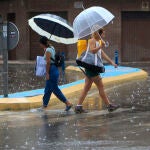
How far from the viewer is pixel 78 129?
9742 mm

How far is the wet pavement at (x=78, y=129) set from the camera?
27.4 ft

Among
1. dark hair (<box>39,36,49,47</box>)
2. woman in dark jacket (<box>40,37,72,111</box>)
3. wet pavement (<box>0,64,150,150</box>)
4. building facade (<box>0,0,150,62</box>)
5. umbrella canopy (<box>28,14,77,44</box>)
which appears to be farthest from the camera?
building facade (<box>0,0,150,62</box>)

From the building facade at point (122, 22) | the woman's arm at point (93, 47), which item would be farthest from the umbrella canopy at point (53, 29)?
the building facade at point (122, 22)

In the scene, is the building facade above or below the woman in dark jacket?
below

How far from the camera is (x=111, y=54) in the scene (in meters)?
36.5

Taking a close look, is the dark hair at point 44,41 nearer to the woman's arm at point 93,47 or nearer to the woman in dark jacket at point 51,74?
the woman in dark jacket at point 51,74

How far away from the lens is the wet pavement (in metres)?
8.36

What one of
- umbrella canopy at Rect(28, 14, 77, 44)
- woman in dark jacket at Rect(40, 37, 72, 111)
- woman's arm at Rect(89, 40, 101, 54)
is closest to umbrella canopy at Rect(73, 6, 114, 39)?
woman's arm at Rect(89, 40, 101, 54)

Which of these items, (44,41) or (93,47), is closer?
(93,47)

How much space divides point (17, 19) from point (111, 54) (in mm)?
6762

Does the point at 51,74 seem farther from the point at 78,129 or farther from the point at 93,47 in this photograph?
the point at 78,129

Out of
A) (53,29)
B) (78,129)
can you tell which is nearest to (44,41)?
(53,29)

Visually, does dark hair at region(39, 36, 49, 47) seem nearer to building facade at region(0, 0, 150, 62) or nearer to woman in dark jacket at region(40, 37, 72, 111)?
woman in dark jacket at region(40, 37, 72, 111)

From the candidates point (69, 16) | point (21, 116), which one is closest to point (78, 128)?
point (21, 116)
